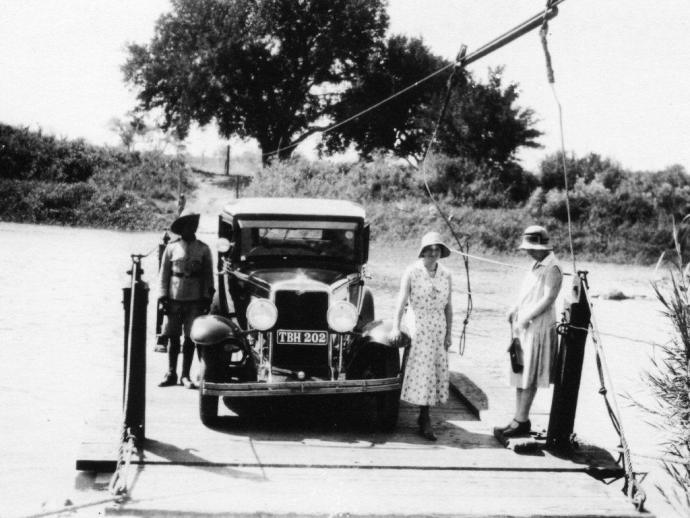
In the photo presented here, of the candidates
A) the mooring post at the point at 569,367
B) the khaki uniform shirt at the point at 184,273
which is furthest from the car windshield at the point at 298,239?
the mooring post at the point at 569,367

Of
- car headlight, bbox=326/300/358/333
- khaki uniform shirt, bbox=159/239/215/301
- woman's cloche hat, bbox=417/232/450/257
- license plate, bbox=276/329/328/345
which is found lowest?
license plate, bbox=276/329/328/345

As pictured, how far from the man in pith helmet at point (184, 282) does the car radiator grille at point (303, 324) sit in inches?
45.1

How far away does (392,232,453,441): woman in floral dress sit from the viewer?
544cm

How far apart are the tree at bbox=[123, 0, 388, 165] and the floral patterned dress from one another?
31009mm

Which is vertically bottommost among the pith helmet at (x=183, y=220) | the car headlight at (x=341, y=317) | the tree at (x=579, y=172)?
the car headlight at (x=341, y=317)

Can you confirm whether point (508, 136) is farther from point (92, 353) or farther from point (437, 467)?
point (437, 467)

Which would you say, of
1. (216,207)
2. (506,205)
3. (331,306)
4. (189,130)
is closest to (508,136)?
(506,205)

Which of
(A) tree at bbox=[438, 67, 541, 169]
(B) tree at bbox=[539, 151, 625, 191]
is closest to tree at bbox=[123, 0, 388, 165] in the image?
A: (A) tree at bbox=[438, 67, 541, 169]

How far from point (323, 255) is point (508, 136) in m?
24.7

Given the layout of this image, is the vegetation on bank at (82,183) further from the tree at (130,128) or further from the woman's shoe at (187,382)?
the woman's shoe at (187,382)

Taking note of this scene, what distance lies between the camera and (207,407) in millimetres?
5488

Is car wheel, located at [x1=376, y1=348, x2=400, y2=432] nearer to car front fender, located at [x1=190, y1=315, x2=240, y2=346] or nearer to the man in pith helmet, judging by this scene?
car front fender, located at [x1=190, y1=315, x2=240, y2=346]

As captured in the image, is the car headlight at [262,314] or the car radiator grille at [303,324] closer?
the car headlight at [262,314]

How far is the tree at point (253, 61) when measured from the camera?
34406 mm
